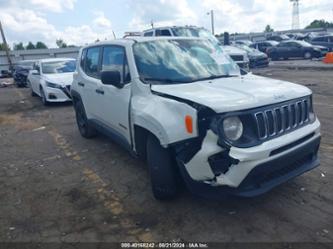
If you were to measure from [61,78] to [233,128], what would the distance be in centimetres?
929

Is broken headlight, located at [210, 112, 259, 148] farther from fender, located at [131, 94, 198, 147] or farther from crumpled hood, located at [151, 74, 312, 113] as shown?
fender, located at [131, 94, 198, 147]

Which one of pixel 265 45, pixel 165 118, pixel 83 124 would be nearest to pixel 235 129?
pixel 165 118

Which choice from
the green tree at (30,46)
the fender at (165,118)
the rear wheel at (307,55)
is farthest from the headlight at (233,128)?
the green tree at (30,46)

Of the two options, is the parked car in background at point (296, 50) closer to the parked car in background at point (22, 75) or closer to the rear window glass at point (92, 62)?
the parked car in background at point (22, 75)

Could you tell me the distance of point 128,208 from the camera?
3715 mm

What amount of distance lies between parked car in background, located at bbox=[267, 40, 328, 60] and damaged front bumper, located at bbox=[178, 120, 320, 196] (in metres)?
22.8

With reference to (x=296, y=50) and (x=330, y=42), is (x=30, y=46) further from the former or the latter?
(x=330, y=42)

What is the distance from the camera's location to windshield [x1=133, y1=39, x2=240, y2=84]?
3.97 metres

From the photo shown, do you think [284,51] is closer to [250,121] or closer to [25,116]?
[25,116]

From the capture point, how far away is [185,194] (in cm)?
387

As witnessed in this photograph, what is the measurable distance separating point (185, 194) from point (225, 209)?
1.80 feet

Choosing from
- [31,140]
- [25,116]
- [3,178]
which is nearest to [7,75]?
[25,116]

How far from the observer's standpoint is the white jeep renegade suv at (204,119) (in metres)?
2.97

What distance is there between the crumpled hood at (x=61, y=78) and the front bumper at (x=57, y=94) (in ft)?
0.60
